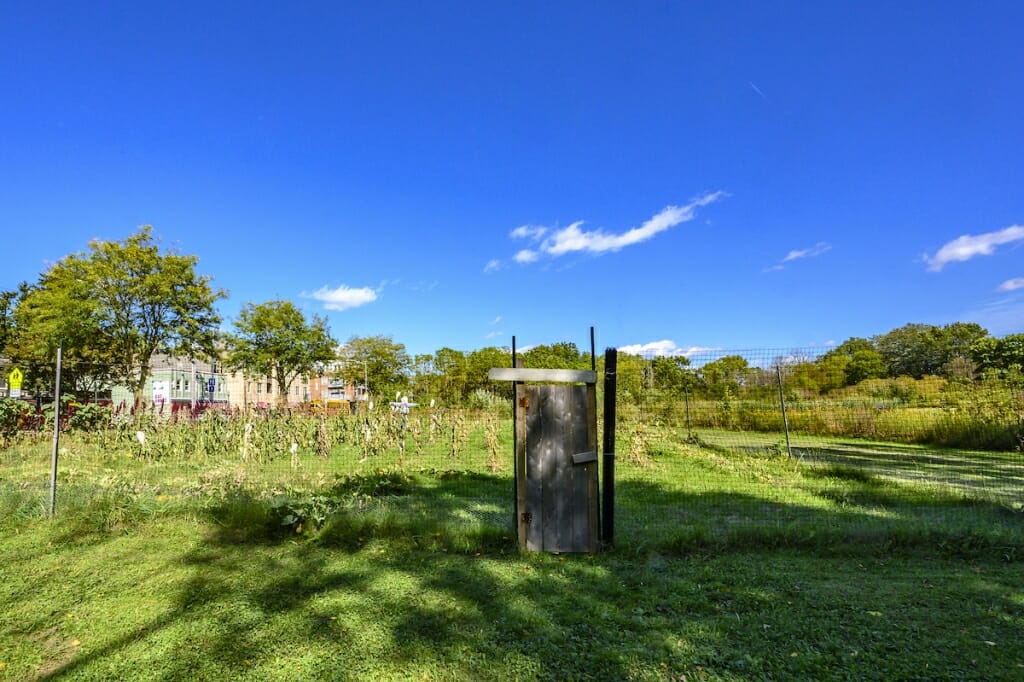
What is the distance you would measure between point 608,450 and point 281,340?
86.5 feet

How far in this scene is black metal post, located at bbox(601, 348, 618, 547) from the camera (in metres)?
4.08

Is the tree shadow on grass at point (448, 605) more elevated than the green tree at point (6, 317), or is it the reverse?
the green tree at point (6, 317)

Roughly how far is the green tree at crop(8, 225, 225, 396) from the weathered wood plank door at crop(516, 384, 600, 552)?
20915 millimetres

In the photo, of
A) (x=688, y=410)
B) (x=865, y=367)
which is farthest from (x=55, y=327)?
(x=865, y=367)

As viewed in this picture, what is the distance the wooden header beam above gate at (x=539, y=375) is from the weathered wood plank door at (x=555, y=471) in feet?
0.30

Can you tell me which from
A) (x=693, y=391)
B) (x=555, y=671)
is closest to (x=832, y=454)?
(x=693, y=391)

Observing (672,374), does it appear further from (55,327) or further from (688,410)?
(55,327)

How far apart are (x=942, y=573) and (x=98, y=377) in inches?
452

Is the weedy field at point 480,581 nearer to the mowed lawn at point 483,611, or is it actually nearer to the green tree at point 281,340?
the mowed lawn at point 483,611

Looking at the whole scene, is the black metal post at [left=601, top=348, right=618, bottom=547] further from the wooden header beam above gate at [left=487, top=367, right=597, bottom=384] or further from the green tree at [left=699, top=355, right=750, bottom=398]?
the green tree at [left=699, top=355, right=750, bottom=398]

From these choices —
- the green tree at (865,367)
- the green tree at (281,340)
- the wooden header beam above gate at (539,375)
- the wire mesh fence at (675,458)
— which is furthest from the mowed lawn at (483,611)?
the green tree at (281,340)

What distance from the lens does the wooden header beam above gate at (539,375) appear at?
402cm

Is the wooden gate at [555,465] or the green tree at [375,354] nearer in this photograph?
the wooden gate at [555,465]

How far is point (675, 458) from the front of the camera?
821cm
